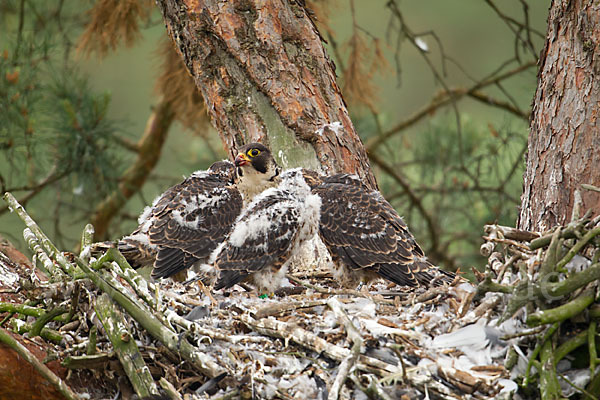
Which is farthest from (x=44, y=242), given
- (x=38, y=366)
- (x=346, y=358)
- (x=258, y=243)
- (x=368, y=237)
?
(x=368, y=237)

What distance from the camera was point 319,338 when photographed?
2533 millimetres

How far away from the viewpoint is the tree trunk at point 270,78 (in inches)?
167

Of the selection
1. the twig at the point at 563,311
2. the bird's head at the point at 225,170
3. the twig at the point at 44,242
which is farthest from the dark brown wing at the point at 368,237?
the twig at the point at 44,242

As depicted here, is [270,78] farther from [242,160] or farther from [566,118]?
[566,118]

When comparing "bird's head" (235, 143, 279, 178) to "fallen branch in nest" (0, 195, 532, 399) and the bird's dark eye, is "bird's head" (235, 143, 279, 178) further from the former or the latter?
"fallen branch in nest" (0, 195, 532, 399)

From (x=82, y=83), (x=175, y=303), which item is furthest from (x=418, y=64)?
(x=175, y=303)

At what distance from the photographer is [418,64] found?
39.0ft

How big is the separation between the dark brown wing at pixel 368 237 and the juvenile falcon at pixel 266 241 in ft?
0.33

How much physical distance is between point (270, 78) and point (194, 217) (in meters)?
0.95

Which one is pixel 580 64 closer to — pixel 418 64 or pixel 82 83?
pixel 82 83

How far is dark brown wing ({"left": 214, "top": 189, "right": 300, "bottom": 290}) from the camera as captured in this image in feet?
11.3

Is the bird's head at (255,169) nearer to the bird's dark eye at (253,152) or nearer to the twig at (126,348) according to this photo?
the bird's dark eye at (253,152)

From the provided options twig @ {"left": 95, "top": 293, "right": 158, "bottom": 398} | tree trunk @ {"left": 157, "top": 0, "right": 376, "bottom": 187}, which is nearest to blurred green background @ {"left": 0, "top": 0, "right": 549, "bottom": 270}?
tree trunk @ {"left": 157, "top": 0, "right": 376, "bottom": 187}

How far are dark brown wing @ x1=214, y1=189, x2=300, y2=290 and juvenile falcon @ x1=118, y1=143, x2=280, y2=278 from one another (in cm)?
33
